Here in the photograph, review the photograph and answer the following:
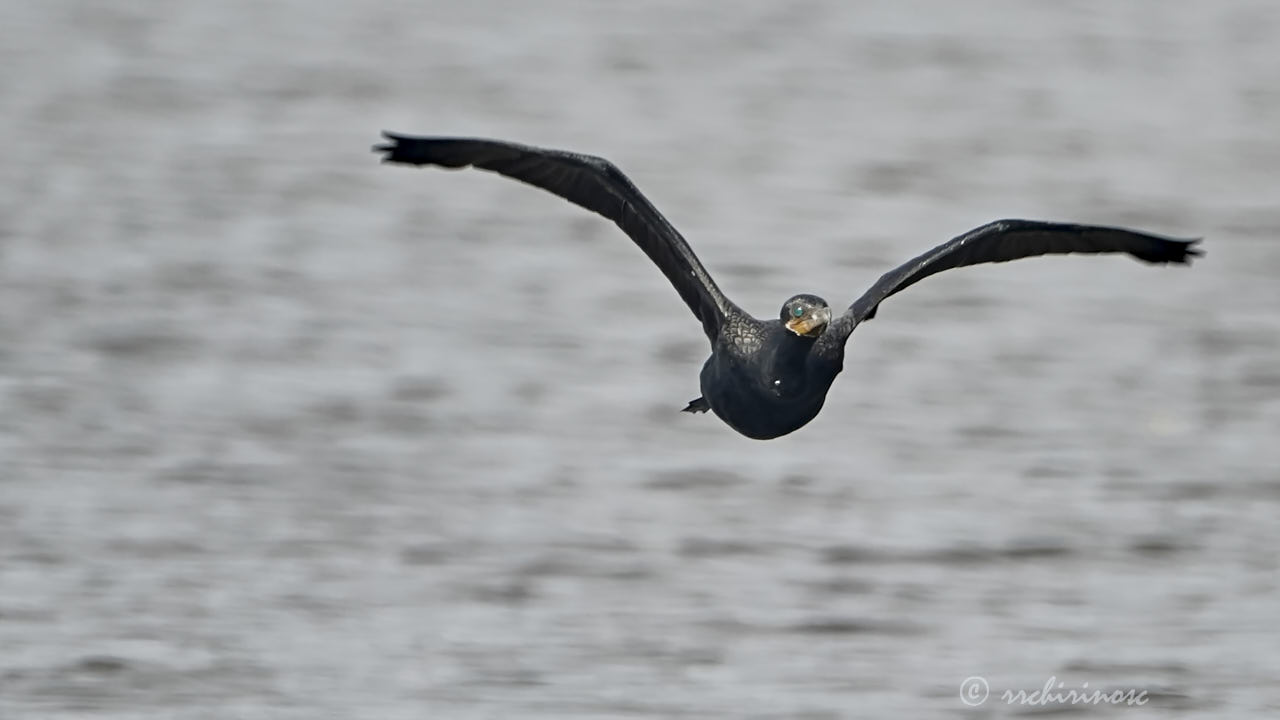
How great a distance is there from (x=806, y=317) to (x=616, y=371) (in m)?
7.33

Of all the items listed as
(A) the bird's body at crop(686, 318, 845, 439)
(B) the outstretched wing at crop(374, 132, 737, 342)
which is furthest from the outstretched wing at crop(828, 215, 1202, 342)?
(B) the outstretched wing at crop(374, 132, 737, 342)

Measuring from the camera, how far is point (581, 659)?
1041cm

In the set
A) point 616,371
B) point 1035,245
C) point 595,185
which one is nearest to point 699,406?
point 595,185

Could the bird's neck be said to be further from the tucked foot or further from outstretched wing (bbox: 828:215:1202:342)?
the tucked foot

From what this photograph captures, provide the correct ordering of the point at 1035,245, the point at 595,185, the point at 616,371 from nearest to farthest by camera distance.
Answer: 1. the point at 595,185
2. the point at 1035,245
3. the point at 616,371

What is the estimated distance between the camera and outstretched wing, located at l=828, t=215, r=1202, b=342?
27.1 ft

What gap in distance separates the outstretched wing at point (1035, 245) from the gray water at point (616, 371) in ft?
7.69

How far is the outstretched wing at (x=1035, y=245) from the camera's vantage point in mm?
8258

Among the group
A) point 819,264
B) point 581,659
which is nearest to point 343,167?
point 819,264

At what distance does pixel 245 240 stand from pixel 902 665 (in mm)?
8609

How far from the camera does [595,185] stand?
8.52 metres

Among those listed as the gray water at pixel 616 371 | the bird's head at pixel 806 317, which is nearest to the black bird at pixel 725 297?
the bird's head at pixel 806 317

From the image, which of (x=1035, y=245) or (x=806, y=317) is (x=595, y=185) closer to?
(x=806, y=317)

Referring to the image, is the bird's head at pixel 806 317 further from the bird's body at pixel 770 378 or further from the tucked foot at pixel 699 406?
the tucked foot at pixel 699 406
